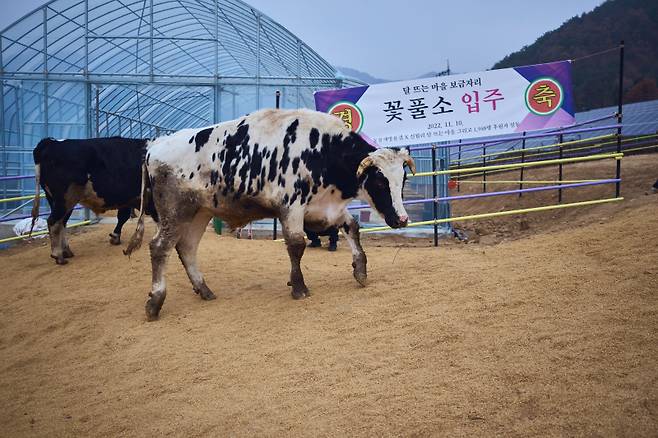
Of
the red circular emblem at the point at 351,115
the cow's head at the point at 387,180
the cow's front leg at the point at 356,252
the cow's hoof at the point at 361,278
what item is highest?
the red circular emblem at the point at 351,115

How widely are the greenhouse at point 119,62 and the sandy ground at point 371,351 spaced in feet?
21.5

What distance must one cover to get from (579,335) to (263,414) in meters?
2.06

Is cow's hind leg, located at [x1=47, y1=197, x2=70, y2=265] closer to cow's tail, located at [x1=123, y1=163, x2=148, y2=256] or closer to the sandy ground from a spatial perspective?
the sandy ground

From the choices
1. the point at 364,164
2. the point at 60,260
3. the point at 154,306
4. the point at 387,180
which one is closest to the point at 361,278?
the point at 387,180

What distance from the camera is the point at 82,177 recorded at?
7980 mm

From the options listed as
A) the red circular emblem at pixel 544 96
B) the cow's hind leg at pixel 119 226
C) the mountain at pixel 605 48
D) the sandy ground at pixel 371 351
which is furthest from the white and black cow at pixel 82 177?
the mountain at pixel 605 48

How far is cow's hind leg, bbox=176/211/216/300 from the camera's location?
18.8ft

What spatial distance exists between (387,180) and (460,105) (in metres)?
4.26

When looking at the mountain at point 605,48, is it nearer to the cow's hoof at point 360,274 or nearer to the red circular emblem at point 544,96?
the red circular emblem at point 544,96

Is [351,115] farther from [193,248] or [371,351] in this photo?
[371,351]

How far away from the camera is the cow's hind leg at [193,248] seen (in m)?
5.72

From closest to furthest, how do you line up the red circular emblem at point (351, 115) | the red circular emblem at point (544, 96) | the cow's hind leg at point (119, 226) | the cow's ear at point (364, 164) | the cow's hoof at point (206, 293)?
the cow's ear at point (364, 164), the cow's hoof at point (206, 293), the red circular emblem at point (544, 96), the cow's hind leg at point (119, 226), the red circular emblem at point (351, 115)

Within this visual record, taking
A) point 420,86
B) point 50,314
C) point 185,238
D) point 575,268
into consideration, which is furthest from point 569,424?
point 420,86

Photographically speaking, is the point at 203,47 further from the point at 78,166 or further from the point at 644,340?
the point at 644,340
